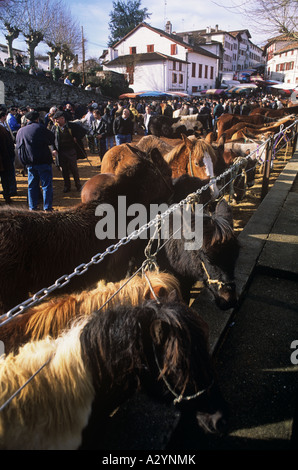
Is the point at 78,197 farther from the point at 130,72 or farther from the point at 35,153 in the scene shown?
the point at 130,72

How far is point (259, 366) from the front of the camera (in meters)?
2.43

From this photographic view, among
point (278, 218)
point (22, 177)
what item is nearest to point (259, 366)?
point (278, 218)

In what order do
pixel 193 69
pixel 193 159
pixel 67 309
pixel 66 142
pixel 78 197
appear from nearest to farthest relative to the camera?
pixel 67 309
pixel 193 159
pixel 66 142
pixel 78 197
pixel 193 69

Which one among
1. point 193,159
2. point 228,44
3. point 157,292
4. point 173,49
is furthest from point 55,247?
point 228,44

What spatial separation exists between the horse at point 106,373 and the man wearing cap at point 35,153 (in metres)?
4.92

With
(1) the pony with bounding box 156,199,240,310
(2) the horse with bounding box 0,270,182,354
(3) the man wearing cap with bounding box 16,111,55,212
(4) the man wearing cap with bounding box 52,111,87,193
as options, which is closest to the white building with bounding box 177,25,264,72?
(4) the man wearing cap with bounding box 52,111,87,193

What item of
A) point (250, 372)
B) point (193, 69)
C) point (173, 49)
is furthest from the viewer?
point (193, 69)

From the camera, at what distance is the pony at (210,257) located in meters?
2.55

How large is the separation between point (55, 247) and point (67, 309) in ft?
2.70

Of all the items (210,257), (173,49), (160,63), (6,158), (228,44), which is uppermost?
(228,44)

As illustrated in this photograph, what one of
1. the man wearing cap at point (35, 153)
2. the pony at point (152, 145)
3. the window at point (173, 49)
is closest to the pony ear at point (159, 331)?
the pony at point (152, 145)

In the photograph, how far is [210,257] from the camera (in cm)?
260
